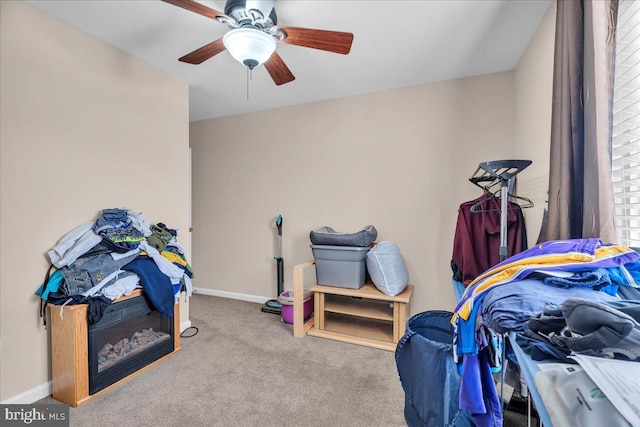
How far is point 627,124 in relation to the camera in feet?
4.10

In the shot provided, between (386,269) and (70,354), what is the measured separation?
2366 millimetres

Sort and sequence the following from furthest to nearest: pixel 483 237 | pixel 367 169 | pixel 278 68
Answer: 1. pixel 367 169
2. pixel 483 237
3. pixel 278 68

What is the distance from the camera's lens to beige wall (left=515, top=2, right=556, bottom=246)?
Result: 1913mm

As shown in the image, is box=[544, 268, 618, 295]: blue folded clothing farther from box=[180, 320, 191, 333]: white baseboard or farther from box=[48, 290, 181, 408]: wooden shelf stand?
box=[180, 320, 191, 333]: white baseboard

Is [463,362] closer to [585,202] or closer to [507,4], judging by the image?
[585,202]

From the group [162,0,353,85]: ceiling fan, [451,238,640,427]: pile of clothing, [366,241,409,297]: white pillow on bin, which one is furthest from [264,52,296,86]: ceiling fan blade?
[451,238,640,427]: pile of clothing

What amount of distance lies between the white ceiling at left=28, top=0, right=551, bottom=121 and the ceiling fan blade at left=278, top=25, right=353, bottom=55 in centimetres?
34

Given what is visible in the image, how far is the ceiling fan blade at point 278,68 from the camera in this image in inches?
74.4

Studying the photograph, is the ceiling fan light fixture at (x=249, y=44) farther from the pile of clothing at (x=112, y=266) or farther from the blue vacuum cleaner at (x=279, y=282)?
the blue vacuum cleaner at (x=279, y=282)

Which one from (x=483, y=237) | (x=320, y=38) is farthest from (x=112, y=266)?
(x=483, y=237)

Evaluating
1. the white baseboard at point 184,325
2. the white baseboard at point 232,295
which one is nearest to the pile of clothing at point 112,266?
the white baseboard at point 184,325

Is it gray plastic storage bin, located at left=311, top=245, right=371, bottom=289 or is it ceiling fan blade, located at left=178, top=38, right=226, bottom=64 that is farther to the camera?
gray plastic storage bin, located at left=311, top=245, right=371, bottom=289

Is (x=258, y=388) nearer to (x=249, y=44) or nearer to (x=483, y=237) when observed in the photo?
(x=483, y=237)

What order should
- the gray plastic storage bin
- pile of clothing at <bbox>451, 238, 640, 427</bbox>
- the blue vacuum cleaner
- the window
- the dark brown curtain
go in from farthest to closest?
1. the blue vacuum cleaner
2. the gray plastic storage bin
3. the window
4. the dark brown curtain
5. pile of clothing at <bbox>451, 238, 640, 427</bbox>
